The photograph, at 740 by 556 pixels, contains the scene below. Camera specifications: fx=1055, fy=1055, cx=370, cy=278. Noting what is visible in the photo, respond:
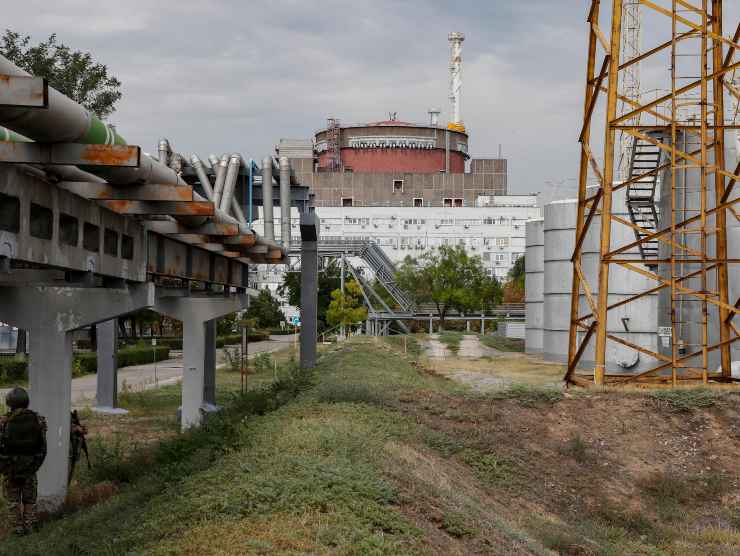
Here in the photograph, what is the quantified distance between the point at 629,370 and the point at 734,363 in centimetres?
1016

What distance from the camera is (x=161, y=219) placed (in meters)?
16.1

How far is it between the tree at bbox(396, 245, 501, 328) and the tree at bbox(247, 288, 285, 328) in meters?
14.8

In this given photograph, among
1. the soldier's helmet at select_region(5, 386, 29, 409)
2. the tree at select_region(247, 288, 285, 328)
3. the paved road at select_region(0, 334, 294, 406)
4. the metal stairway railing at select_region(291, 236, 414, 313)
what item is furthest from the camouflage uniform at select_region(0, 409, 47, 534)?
the tree at select_region(247, 288, 285, 328)

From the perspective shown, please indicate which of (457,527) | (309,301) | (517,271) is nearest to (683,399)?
(309,301)

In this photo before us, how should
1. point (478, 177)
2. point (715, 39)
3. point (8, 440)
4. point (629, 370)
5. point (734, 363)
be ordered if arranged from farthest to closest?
point (478, 177) < point (629, 370) < point (734, 363) < point (715, 39) < point (8, 440)

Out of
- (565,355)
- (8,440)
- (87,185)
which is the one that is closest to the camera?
(8,440)

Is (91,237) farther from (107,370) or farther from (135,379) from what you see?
(135,379)

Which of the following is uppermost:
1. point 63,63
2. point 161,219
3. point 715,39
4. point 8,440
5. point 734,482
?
point 63,63

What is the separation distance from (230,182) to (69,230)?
11.8 meters

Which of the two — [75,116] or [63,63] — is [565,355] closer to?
[63,63]

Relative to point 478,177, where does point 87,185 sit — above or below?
below

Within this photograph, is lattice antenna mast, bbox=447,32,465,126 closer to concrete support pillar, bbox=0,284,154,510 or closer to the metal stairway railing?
the metal stairway railing

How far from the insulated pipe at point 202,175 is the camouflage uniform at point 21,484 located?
529 inches

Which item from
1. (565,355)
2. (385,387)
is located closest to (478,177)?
(565,355)
